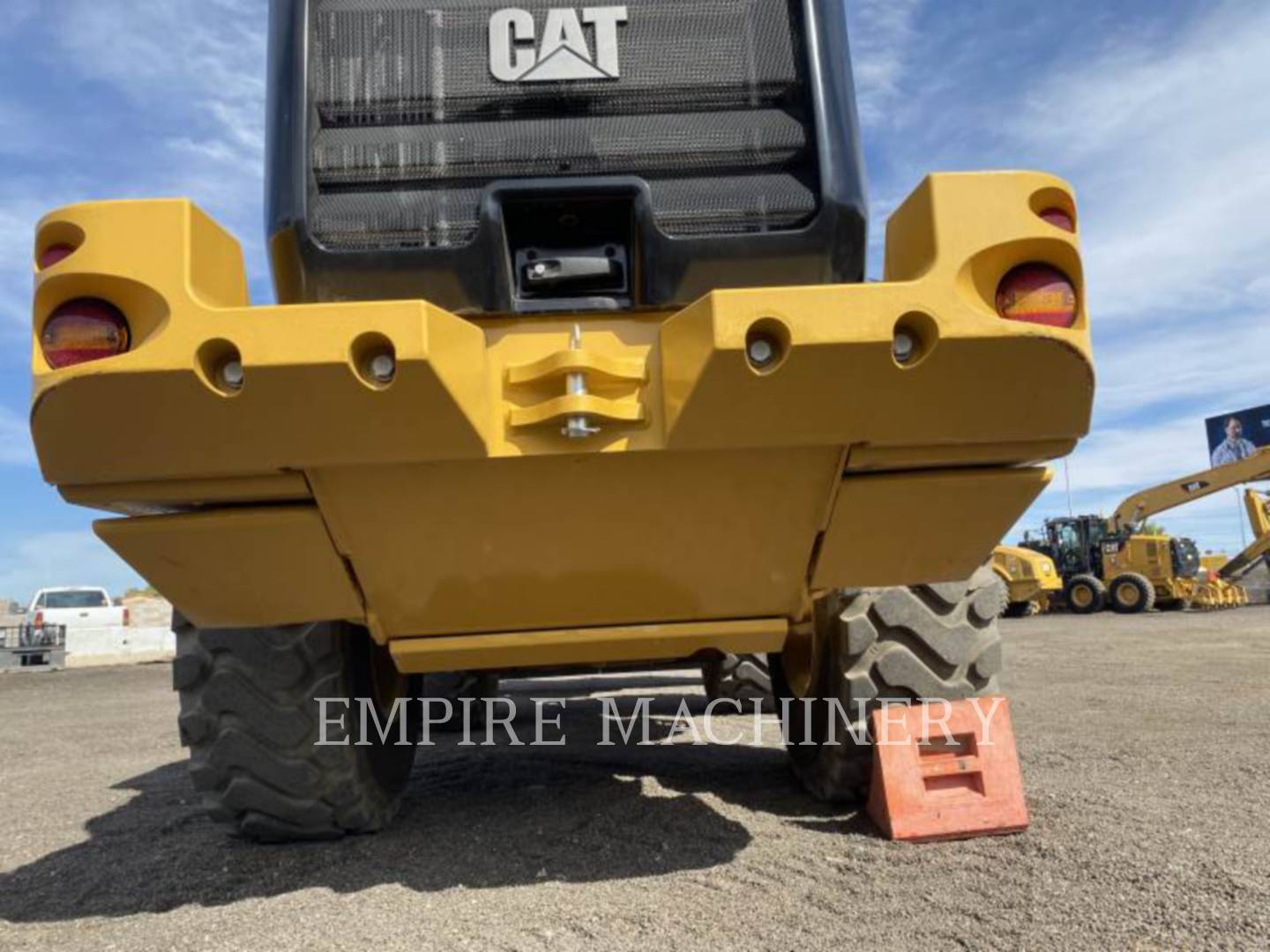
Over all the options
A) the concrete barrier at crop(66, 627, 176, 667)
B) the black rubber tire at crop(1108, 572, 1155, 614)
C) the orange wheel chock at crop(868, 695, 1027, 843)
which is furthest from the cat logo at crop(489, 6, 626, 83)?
the black rubber tire at crop(1108, 572, 1155, 614)

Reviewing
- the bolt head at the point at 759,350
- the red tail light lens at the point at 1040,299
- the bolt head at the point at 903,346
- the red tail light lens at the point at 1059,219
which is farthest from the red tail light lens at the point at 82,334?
the red tail light lens at the point at 1059,219

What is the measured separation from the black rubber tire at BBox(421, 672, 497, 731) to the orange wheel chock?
7.83 ft

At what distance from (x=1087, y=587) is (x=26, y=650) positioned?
76.4 feet

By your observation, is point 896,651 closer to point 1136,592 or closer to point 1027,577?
point 1027,577

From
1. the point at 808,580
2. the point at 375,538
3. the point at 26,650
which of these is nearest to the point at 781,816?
the point at 808,580

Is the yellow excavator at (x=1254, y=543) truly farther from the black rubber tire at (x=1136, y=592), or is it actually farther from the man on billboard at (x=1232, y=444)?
the man on billboard at (x=1232, y=444)

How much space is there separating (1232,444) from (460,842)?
2197 inches

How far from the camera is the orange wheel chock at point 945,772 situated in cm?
295

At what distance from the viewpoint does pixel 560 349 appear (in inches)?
84.5

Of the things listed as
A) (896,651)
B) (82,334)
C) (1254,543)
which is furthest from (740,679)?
(1254,543)

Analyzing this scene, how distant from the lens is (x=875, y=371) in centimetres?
195

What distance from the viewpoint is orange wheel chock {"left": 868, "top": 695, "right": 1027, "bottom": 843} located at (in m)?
2.95

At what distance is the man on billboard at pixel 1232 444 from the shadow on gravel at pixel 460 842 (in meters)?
53.4

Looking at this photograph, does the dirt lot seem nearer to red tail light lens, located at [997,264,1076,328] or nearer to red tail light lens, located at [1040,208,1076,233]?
red tail light lens, located at [997,264,1076,328]
